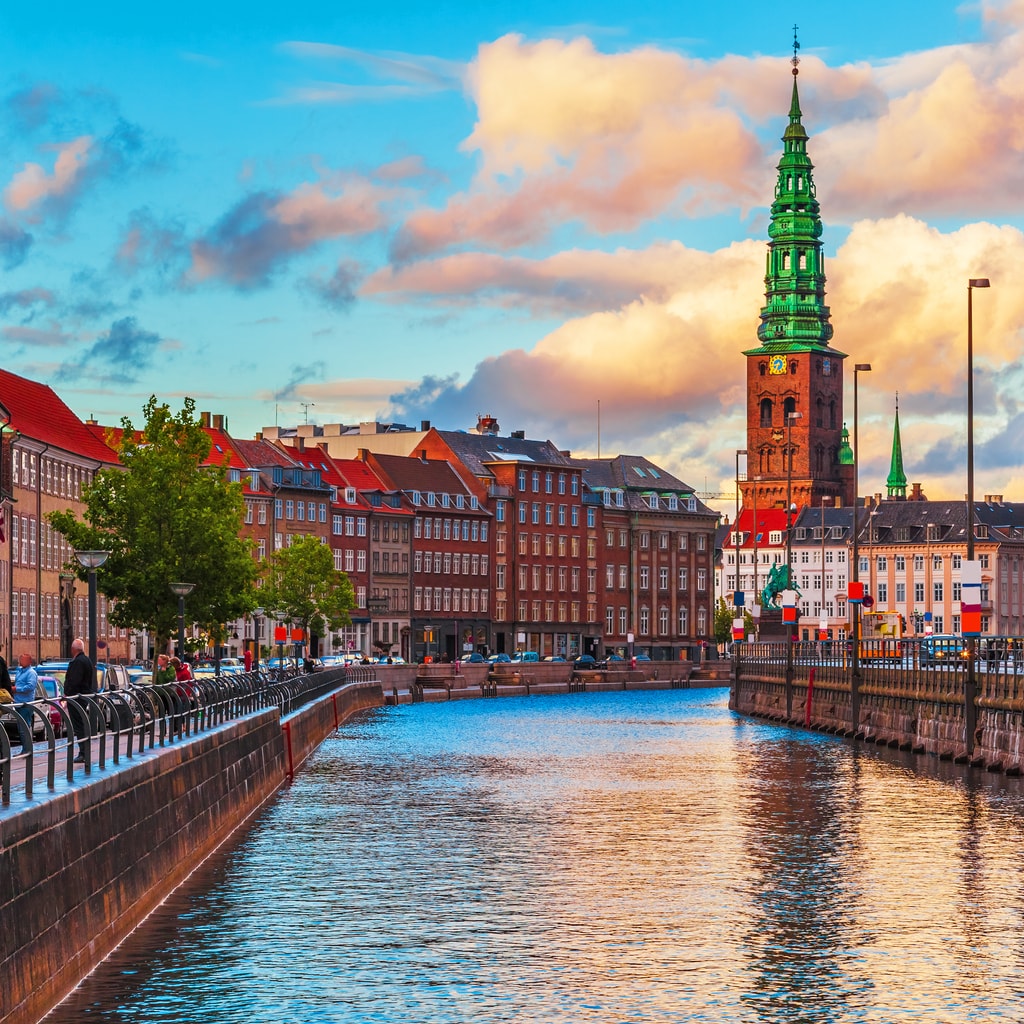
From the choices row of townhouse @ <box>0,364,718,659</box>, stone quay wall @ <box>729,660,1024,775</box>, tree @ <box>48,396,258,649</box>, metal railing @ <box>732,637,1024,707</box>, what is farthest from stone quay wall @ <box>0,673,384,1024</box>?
row of townhouse @ <box>0,364,718,659</box>

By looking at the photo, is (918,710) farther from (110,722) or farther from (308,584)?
(308,584)

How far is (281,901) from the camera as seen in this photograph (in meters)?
32.0

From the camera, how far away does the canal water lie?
24328mm

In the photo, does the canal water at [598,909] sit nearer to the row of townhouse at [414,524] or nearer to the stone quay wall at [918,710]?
the stone quay wall at [918,710]

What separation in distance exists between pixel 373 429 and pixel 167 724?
16302cm

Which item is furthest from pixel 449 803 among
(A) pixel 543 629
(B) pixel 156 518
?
(A) pixel 543 629

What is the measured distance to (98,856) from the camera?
24.4 metres

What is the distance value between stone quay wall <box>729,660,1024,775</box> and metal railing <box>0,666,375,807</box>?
1846 cm

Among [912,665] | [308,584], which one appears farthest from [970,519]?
[308,584]

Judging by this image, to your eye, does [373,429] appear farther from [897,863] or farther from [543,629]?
[897,863]

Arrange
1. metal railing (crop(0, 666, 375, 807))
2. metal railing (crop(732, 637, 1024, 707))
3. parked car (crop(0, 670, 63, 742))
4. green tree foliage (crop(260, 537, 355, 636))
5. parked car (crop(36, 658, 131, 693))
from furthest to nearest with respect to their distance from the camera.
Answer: green tree foliage (crop(260, 537, 355, 636)) < metal railing (crop(732, 637, 1024, 707)) < parked car (crop(36, 658, 131, 693)) < parked car (crop(0, 670, 63, 742)) < metal railing (crop(0, 666, 375, 807))

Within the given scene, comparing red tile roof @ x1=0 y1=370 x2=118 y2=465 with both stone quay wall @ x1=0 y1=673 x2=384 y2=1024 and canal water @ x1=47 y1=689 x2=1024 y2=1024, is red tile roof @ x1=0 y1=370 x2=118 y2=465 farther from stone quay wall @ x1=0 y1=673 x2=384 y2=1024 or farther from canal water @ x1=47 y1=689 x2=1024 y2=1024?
stone quay wall @ x1=0 y1=673 x2=384 y2=1024

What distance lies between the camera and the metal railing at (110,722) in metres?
22.2

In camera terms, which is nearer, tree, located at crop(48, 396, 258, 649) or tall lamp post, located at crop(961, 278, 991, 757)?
tall lamp post, located at crop(961, 278, 991, 757)
